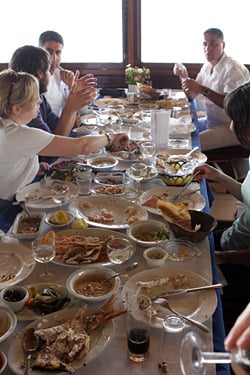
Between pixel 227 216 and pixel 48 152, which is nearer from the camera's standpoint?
pixel 48 152

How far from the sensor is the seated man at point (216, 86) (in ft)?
12.0

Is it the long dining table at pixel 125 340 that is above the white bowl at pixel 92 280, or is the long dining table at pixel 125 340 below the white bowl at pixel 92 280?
below

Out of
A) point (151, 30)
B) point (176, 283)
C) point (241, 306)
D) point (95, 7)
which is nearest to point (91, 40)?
point (95, 7)

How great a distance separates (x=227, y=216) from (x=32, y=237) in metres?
1.59

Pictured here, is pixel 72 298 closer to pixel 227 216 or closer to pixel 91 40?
pixel 227 216

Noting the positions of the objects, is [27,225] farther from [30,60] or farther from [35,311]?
[30,60]

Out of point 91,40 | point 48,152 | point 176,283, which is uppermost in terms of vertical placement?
point 91,40

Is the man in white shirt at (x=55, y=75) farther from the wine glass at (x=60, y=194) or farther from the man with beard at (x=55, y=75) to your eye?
the wine glass at (x=60, y=194)

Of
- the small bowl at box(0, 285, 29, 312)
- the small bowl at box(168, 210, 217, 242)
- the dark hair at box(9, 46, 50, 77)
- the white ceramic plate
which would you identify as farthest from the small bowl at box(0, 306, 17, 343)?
the dark hair at box(9, 46, 50, 77)

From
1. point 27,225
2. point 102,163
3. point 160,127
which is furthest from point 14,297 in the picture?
point 160,127

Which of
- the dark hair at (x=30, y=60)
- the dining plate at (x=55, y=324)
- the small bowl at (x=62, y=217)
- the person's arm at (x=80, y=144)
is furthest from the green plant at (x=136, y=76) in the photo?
the dining plate at (x=55, y=324)

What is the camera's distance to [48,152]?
2.05 meters

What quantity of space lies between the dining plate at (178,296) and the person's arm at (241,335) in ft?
1.12

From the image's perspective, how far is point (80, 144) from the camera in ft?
7.11
